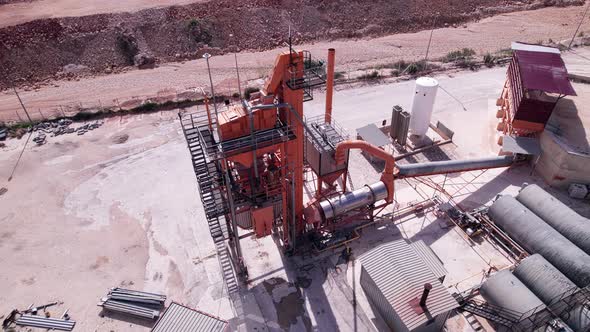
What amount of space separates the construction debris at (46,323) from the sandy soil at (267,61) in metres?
22.4

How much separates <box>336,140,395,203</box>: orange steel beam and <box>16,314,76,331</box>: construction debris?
15291 mm

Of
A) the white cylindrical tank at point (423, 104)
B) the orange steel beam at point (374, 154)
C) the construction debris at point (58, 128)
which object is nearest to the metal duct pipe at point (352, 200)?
the orange steel beam at point (374, 154)

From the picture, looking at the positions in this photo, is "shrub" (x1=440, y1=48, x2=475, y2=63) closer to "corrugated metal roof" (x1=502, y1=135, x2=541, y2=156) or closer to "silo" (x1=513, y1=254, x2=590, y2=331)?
"corrugated metal roof" (x1=502, y1=135, x2=541, y2=156)

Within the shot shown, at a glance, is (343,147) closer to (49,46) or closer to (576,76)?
(576,76)

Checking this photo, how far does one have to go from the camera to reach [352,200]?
66.4ft

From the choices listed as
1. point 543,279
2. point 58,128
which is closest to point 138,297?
point 543,279

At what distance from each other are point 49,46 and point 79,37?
348cm

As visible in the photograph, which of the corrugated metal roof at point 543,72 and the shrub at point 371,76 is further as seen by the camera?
the shrub at point 371,76

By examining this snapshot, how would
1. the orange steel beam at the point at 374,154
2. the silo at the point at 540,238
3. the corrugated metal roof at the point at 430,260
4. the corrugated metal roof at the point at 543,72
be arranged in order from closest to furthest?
the silo at the point at 540,238
the corrugated metal roof at the point at 430,260
the orange steel beam at the point at 374,154
the corrugated metal roof at the point at 543,72

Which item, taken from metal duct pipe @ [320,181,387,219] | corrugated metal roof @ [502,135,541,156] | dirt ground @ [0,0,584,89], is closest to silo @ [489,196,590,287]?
corrugated metal roof @ [502,135,541,156]

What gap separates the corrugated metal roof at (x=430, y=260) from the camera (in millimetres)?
17531

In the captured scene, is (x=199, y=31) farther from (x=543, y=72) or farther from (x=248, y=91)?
(x=543, y=72)

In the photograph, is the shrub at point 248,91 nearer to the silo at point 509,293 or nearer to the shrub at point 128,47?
the shrub at point 128,47

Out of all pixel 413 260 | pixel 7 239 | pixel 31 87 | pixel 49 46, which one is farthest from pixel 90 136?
pixel 413 260
